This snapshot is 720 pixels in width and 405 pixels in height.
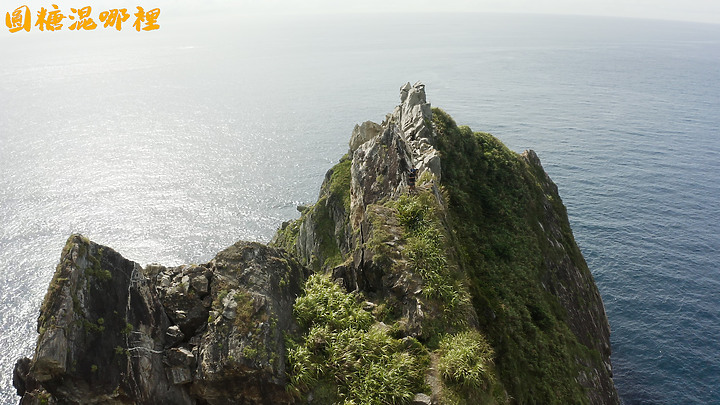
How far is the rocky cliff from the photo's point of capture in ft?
49.0

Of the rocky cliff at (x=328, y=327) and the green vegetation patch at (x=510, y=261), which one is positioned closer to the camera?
the rocky cliff at (x=328, y=327)

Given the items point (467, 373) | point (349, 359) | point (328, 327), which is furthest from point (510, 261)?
point (349, 359)

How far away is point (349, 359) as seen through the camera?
1738 cm

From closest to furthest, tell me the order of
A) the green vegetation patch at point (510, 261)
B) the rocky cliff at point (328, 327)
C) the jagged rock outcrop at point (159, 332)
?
the jagged rock outcrop at point (159, 332) < the rocky cliff at point (328, 327) < the green vegetation patch at point (510, 261)

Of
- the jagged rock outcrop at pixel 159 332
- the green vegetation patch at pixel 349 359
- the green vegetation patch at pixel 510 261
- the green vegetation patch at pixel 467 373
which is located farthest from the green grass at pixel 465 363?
the jagged rock outcrop at pixel 159 332

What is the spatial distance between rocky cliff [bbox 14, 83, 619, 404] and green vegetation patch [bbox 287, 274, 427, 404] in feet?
0.17

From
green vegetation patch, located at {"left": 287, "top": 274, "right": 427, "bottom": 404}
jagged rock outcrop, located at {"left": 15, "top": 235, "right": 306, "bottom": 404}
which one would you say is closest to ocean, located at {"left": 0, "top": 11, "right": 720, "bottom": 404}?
green vegetation patch, located at {"left": 287, "top": 274, "right": 427, "bottom": 404}

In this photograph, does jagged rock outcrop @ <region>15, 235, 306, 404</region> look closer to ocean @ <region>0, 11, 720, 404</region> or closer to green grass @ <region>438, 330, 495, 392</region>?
green grass @ <region>438, 330, 495, 392</region>

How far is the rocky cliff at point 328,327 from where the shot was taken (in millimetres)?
14930

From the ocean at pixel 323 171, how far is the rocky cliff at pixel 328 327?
20.3 metres

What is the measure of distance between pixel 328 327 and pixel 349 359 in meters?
1.73

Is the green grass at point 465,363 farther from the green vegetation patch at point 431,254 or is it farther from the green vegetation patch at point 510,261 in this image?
the green vegetation patch at point 510,261

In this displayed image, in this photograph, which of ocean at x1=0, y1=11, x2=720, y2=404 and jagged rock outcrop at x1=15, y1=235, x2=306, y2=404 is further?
ocean at x1=0, y1=11, x2=720, y2=404

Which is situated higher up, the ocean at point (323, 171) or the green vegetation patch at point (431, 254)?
the green vegetation patch at point (431, 254)
